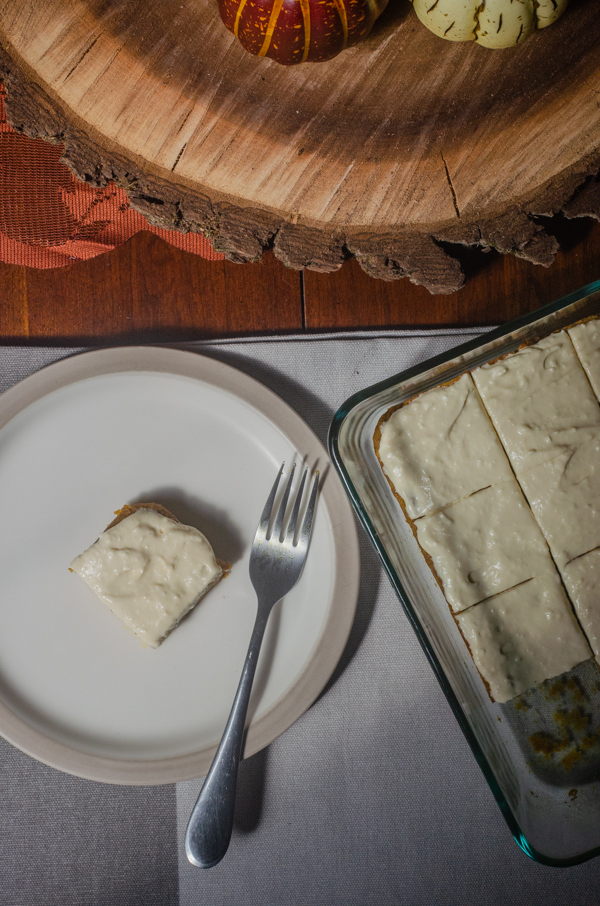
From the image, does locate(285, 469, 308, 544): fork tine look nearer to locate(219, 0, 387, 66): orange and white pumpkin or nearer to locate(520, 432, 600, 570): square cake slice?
locate(520, 432, 600, 570): square cake slice

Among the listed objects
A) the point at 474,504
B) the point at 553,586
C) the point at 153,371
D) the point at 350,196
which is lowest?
the point at 553,586

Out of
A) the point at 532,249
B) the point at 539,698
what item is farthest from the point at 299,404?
the point at 539,698

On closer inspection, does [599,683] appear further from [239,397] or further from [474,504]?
[239,397]

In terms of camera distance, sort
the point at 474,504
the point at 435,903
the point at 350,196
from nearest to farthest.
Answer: the point at 350,196 < the point at 474,504 < the point at 435,903

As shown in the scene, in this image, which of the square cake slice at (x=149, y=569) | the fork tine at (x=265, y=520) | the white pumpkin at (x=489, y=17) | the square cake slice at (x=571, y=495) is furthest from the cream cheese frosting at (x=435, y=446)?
the white pumpkin at (x=489, y=17)

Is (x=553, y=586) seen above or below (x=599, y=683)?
above

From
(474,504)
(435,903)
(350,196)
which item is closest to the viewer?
(350,196)
